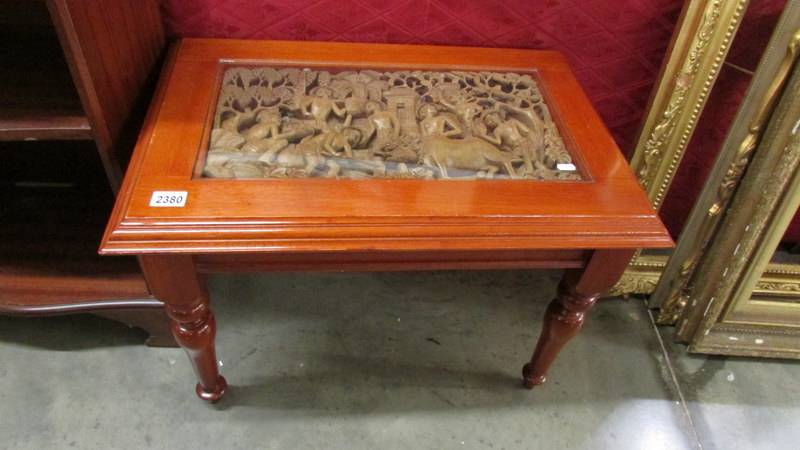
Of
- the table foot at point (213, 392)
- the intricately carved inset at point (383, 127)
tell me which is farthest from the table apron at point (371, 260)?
the table foot at point (213, 392)

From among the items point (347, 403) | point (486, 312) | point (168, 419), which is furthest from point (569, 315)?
point (168, 419)

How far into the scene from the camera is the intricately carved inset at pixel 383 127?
38.0 inches

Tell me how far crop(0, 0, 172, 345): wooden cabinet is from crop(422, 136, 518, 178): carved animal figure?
0.56m

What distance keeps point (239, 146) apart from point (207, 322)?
1.10ft

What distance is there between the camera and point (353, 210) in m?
0.87

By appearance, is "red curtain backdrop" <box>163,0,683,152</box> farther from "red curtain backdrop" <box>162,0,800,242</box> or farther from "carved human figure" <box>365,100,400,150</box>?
"carved human figure" <box>365,100,400,150</box>

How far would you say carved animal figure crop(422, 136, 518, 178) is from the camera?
0.99 meters

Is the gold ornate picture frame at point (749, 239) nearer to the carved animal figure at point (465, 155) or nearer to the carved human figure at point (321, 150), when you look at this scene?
the carved animal figure at point (465, 155)

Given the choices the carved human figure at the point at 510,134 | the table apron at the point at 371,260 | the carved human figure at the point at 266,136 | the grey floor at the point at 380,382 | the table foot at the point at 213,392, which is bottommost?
A: the grey floor at the point at 380,382

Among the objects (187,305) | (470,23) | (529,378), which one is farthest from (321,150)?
(529,378)

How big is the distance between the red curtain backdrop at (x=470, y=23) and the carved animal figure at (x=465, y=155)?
34 cm

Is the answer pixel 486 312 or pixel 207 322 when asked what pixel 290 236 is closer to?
pixel 207 322

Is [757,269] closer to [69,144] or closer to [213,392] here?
[213,392]

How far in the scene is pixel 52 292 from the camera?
48.6 inches
